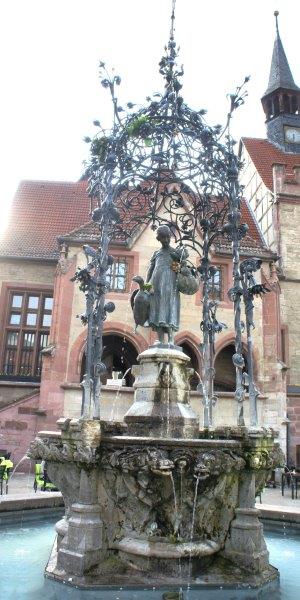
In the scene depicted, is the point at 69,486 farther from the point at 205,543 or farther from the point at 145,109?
the point at 145,109

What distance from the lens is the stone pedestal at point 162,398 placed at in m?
5.87

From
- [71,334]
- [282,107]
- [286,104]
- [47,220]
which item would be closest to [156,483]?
[71,334]

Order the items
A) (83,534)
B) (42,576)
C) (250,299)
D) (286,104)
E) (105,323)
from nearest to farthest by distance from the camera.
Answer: (83,534), (42,576), (250,299), (105,323), (286,104)

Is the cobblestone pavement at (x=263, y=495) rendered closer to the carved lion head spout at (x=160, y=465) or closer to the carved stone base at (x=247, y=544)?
the carved stone base at (x=247, y=544)

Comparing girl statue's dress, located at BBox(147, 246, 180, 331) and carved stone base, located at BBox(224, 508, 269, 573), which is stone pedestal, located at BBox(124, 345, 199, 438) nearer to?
girl statue's dress, located at BBox(147, 246, 180, 331)

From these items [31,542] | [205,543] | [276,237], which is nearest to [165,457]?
[205,543]

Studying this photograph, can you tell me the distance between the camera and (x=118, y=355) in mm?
20641

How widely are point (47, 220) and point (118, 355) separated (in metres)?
8.66

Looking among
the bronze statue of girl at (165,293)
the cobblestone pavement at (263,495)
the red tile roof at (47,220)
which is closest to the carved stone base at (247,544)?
the bronze statue of girl at (165,293)

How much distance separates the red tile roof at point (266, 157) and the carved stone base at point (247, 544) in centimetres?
2402

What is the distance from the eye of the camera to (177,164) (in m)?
8.40

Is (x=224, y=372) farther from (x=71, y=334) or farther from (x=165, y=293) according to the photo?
(x=165, y=293)

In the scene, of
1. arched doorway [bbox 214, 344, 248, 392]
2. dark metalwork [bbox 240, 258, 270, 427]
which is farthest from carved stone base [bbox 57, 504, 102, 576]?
arched doorway [bbox 214, 344, 248, 392]

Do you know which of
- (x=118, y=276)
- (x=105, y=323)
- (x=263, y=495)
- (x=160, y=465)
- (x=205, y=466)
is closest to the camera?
(x=160, y=465)
